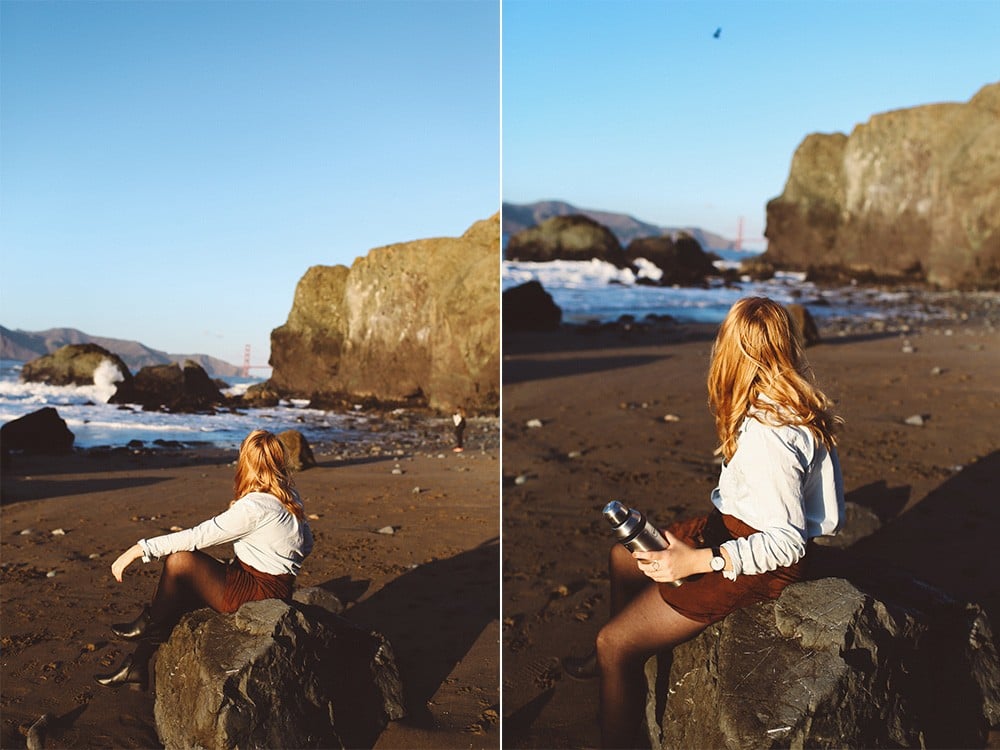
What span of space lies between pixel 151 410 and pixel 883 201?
16.7 meters

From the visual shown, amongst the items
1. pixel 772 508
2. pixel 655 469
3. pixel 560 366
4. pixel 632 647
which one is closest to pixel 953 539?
pixel 655 469

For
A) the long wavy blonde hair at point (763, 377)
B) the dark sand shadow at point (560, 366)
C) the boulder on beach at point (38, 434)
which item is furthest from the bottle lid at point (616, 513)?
the dark sand shadow at point (560, 366)

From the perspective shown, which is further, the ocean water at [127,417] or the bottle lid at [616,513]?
the ocean water at [127,417]

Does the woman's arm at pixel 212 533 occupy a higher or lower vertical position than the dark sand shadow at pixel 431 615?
higher

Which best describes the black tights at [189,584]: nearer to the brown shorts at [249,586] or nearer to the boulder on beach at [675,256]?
the brown shorts at [249,586]

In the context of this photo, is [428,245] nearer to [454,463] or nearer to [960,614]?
[454,463]

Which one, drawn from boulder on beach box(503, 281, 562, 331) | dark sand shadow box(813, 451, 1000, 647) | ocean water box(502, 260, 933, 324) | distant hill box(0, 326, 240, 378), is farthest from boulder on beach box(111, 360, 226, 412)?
ocean water box(502, 260, 933, 324)

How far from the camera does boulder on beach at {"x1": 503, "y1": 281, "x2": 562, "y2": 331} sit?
462 inches

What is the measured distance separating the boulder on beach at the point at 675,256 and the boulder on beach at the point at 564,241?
2.24 ft

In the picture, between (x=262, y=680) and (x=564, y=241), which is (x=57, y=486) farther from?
(x=564, y=241)

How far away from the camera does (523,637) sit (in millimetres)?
3279

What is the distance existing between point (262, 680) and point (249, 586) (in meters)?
0.28

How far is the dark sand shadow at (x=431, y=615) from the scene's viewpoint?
282 centimetres

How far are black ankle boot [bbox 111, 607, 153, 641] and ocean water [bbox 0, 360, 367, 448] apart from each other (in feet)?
2.19
